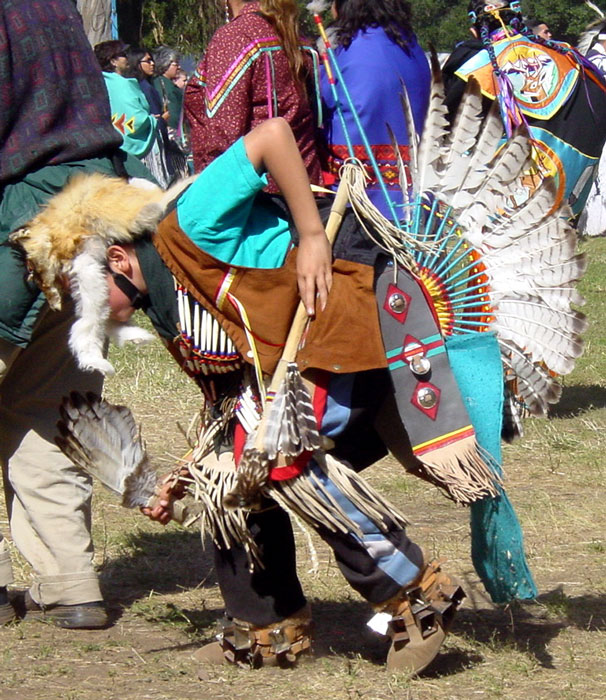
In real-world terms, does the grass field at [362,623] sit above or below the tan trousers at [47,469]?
below

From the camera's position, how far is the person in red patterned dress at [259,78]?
136 inches

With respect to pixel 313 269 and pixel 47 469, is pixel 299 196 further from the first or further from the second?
pixel 47 469

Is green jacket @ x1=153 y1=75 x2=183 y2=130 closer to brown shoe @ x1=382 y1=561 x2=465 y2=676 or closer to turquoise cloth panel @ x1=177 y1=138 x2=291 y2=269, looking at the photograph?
turquoise cloth panel @ x1=177 y1=138 x2=291 y2=269

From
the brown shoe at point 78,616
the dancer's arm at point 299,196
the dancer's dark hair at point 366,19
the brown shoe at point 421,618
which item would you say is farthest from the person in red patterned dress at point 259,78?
the brown shoe at point 78,616

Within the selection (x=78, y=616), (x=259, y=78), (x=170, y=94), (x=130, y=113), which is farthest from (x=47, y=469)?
(x=170, y=94)

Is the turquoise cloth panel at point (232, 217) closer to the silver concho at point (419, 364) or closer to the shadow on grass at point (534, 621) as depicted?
the silver concho at point (419, 364)

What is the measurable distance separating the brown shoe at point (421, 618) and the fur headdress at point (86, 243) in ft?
2.87

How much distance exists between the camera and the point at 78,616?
3379 mm

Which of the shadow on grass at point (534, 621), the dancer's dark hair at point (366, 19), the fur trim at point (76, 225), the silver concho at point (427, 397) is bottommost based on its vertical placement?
the shadow on grass at point (534, 621)

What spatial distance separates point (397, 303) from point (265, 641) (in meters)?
0.95

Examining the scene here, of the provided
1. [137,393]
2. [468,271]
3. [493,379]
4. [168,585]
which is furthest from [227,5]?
[137,393]

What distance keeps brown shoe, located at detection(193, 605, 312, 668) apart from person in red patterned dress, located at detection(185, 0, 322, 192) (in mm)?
1280

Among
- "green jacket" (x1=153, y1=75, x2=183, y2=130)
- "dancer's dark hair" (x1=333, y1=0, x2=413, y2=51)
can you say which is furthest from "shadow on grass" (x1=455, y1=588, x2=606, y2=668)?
"green jacket" (x1=153, y1=75, x2=183, y2=130)

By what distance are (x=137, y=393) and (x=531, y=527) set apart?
2.62m
